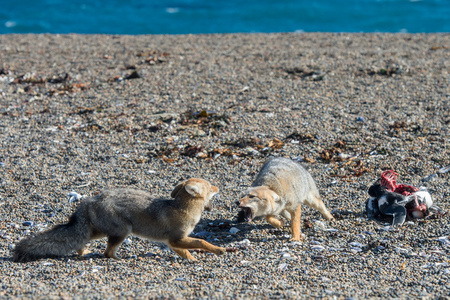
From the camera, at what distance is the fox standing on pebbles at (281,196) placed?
22.1 ft

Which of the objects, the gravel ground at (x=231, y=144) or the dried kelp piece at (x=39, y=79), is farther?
the dried kelp piece at (x=39, y=79)

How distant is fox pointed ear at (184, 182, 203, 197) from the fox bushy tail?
1157 millimetres

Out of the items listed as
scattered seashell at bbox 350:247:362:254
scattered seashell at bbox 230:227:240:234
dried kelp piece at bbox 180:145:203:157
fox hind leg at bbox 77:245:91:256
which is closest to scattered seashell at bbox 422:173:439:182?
scattered seashell at bbox 350:247:362:254

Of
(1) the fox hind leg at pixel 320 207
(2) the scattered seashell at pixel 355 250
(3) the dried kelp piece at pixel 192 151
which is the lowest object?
(2) the scattered seashell at pixel 355 250

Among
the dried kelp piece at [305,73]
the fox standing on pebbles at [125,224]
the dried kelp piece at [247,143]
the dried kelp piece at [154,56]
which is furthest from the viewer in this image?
the dried kelp piece at [154,56]

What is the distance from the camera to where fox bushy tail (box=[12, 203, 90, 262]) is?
19.5 ft

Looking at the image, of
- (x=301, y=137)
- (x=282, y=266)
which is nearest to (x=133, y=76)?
(x=301, y=137)

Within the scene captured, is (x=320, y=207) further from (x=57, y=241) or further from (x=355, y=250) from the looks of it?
(x=57, y=241)

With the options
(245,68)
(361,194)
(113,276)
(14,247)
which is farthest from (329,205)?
(245,68)

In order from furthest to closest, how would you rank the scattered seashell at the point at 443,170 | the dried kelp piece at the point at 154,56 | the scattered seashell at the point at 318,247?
the dried kelp piece at the point at 154,56
the scattered seashell at the point at 443,170
the scattered seashell at the point at 318,247

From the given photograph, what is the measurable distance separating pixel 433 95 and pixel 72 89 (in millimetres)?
8344

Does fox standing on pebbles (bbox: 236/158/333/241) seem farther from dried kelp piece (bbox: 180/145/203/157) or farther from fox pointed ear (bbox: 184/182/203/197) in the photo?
dried kelp piece (bbox: 180/145/203/157)

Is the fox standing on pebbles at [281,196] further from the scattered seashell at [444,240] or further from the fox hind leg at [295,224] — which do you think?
the scattered seashell at [444,240]

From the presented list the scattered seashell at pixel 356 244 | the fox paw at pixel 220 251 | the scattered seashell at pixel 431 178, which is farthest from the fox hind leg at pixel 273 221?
the scattered seashell at pixel 431 178
